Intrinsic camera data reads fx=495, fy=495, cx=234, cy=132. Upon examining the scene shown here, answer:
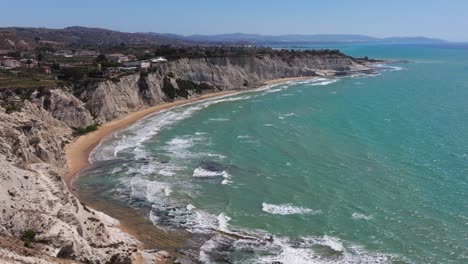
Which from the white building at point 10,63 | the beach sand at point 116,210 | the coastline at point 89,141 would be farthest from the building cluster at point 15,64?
the beach sand at point 116,210

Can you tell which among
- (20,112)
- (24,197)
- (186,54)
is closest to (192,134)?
(20,112)

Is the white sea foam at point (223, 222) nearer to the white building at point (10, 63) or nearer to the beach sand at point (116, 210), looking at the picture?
the beach sand at point (116, 210)

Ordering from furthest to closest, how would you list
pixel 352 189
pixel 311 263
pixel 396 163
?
1. pixel 396 163
2. pixel 352 189
3. pixel 311 263

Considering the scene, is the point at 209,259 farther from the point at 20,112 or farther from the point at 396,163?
the point at 20,112

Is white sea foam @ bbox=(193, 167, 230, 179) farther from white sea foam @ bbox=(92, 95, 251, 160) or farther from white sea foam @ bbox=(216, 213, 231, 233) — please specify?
white sea foam @ bbox=(92, 95, 251, 160)

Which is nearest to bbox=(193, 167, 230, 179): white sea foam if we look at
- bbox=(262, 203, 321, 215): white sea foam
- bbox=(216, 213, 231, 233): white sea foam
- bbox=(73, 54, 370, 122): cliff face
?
bbox=(262, 203, 321, 215): white sea foam

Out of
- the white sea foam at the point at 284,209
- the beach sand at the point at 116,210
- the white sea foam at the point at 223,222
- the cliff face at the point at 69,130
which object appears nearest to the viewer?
the cliff face at the point at 69,130
